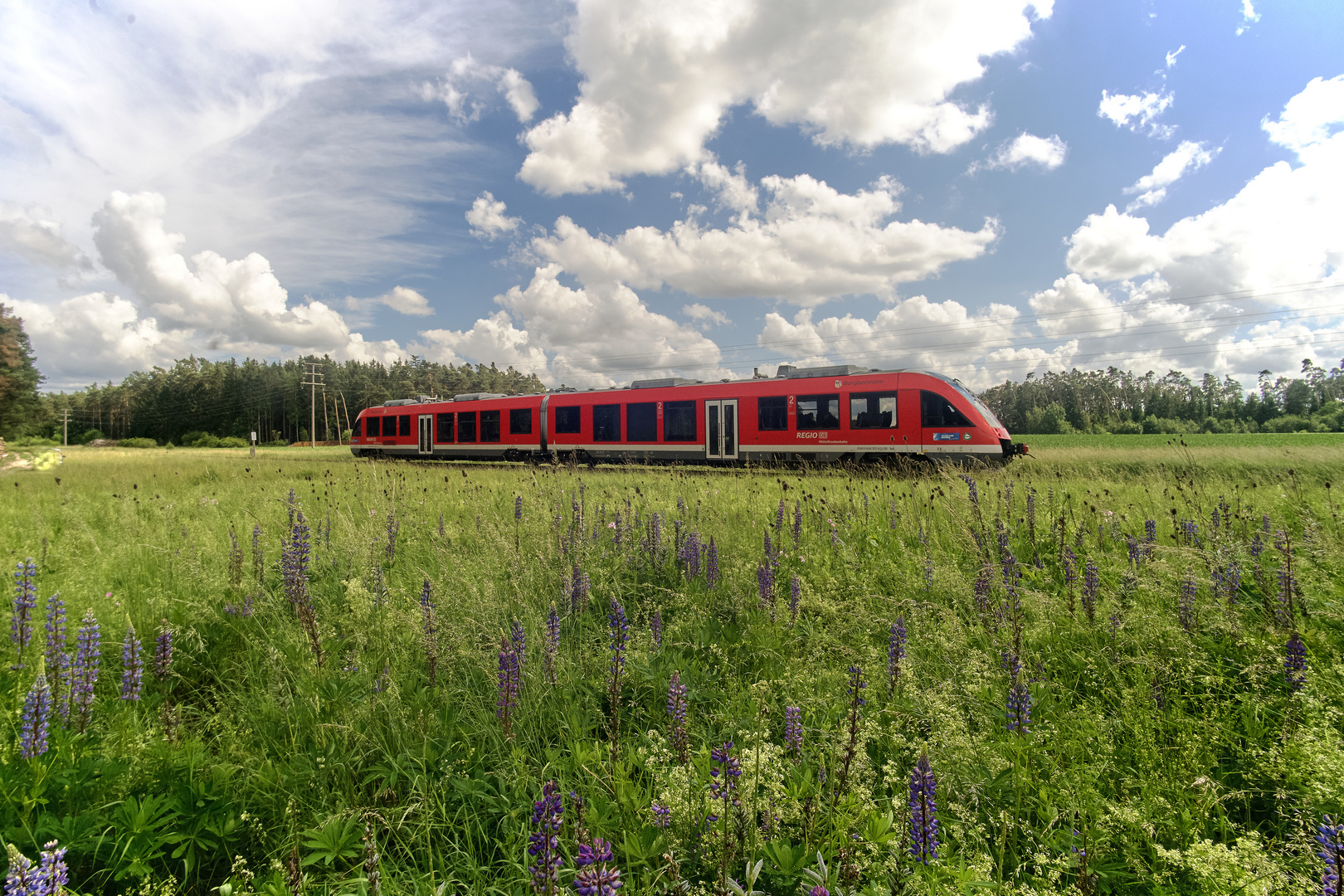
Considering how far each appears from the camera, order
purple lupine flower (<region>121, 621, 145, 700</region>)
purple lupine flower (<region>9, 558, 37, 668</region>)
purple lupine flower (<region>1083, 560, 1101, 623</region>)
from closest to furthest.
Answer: purple lupine flower (<region>121, 621, 145, 700</region>) < purple lupine flower (<region>9, 558, 37, 668</region>) < purple lupine flower (<region>1083, 560, 1101, 623</region>)

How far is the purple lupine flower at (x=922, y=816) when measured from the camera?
1.35m

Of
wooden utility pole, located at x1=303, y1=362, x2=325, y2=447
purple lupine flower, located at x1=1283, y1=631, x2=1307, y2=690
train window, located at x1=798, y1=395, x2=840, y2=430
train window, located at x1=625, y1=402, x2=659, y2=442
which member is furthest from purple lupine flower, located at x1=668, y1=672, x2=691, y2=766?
wooden utility pole, located at x1=303, y1=362, x2=325, y2=447

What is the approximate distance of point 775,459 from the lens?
14.4 meters

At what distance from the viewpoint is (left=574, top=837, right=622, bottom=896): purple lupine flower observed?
3.26ft

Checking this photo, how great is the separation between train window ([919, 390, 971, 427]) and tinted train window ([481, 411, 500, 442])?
14.0m

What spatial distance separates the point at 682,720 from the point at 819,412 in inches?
508

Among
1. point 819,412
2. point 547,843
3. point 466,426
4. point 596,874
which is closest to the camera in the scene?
point 596,874

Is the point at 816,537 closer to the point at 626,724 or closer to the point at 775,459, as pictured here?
the point at 626,724

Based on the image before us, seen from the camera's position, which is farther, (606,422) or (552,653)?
(606,422)

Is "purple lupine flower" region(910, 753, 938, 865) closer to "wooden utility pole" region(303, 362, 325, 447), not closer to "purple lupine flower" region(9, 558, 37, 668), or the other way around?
"purple lupine flower" region(9, 558, 37, 668)

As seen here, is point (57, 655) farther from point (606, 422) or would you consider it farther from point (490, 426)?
point (490, 426)

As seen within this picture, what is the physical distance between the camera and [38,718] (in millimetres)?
1802

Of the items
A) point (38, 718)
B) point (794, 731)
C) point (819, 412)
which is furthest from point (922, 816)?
point (819, 412)

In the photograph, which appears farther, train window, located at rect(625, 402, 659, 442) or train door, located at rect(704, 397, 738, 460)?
train window, located at rect(625, 402, 659, 442)
